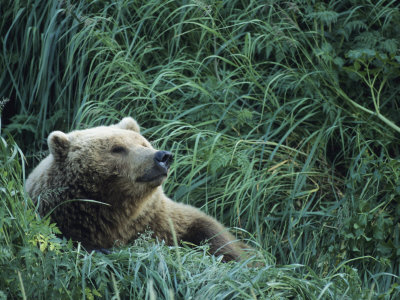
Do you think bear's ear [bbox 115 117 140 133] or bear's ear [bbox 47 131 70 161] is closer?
bear's ear [bbox 47 131 70 161]

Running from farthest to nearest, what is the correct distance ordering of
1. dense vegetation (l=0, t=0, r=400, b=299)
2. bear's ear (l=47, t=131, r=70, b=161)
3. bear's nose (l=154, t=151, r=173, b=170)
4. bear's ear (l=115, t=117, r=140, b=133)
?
1. dense vegetation (l=0, t=0, r=400, b=299)
2. bear's ear (l=115, t=117, r=140, b=133)
3. bear's ear (l=47, t=131, r=70, b=161)
4. bear's nose (l=154, t=151, r=173, b=170)

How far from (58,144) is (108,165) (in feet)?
1.14

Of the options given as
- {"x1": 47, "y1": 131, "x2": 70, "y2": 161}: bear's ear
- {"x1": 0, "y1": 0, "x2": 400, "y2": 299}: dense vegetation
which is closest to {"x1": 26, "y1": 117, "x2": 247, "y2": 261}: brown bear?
{"x1": 47, "y1": 131, "x2": 70, "y2": 161}: bear's ear

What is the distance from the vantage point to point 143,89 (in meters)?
5.36

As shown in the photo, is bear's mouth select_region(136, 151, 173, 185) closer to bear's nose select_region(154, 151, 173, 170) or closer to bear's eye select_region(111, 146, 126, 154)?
bear's nose select_region(154, 151, 173, 170)

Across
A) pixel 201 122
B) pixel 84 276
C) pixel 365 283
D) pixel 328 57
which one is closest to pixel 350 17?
pixel 328 57

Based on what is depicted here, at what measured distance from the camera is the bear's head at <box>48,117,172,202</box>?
4.02 meters

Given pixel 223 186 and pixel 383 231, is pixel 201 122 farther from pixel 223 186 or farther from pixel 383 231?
pixel 383 231

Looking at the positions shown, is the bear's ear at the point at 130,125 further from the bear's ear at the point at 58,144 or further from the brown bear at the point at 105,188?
the bear's ear at the point at 58,144

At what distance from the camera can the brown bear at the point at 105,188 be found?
3992 millimetres

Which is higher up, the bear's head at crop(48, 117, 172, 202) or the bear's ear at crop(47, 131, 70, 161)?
the bear's ear at crop(47, 131, 70, 161)

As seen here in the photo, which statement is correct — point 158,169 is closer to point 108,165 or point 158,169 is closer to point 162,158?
point 162,158

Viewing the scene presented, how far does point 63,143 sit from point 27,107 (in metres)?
1.98

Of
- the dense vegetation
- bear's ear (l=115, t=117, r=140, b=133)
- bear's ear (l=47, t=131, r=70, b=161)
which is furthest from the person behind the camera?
the dense vegetation
